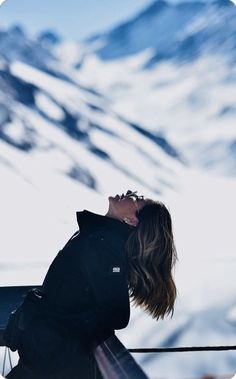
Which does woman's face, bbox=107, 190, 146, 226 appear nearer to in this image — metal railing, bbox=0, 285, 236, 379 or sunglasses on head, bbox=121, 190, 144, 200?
sunglasses on head, bbox=121, 190, 144, 200

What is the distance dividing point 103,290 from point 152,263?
228 millimetres

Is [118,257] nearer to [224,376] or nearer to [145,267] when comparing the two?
[145,267]

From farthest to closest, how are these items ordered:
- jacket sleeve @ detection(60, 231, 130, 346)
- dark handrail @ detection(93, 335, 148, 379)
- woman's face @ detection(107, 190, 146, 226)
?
woman's face @ detection(107, 190, 146, 226) < jacket sleeve @ detection(60, 231, 130, 346) < dark handrail @ detection(93, 335, 148, 379)

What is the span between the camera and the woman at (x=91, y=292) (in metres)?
1.37

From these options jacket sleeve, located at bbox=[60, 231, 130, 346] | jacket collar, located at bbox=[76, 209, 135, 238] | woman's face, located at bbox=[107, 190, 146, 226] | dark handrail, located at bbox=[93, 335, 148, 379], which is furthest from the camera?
woman's face, located at bbox=[107, 190, 146, 226]

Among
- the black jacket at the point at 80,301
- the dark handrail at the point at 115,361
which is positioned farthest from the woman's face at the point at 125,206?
the dark handrail at the point at 115,361

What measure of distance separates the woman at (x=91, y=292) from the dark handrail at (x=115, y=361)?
37mm

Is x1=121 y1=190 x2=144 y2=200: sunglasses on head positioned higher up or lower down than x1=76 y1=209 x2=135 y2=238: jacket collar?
higher up

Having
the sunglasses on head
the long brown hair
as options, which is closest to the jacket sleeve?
the long brown hair

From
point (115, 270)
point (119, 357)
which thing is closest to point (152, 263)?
point (115, 270)

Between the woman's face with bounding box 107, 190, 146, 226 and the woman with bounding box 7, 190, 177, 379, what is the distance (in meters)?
0.06

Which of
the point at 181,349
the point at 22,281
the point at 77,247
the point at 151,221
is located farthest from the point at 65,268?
the point at 22,281

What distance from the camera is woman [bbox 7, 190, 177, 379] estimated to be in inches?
54.0

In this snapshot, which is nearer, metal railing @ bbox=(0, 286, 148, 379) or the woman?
metal railing @ bbox=(0, 286, 148, 379)
